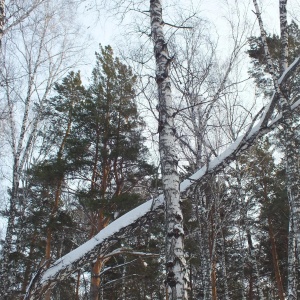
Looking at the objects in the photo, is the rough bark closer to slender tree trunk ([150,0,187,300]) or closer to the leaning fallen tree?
the leaning fallen tree

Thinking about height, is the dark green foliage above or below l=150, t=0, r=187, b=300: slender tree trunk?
above

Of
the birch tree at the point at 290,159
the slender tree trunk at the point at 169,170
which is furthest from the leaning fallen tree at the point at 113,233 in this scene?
the birch tree at the point at 290,159

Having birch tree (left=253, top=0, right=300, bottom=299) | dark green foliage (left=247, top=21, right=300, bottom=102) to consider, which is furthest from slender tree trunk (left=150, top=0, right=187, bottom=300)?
dark green foliage (left=247, top=21, right=300, bottom=102)

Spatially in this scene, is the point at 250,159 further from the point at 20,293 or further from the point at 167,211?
the point at 20,293

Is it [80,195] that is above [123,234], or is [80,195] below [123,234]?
above

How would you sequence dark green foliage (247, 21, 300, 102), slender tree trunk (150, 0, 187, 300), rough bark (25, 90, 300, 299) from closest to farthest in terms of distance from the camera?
slender tree trunk (150, 0, 187, 300) < rough bark (25, 90, 300, 299) < dark green foliage (247, 21, 300, 102)

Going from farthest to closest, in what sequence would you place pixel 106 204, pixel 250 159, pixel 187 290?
pixel 250 159
pixel 106 204
pixel 187 290

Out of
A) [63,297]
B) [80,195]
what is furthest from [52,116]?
[63,297]

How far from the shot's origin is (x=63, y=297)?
711 inches

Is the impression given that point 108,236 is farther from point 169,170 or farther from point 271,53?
point 271,53

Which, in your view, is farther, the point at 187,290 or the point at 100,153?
the point at 100,153

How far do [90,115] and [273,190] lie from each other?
10676 mm

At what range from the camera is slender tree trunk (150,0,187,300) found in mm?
3205

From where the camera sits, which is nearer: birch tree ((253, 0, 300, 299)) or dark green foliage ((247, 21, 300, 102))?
birch tree ((253, 0, 300, 299))
